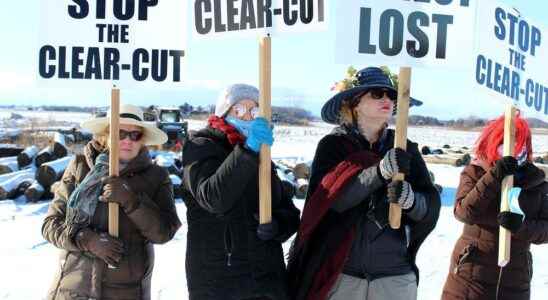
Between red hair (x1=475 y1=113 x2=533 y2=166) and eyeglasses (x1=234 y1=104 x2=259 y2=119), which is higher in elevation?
eyeglasses (x1=234 y1=104 x2=259 y2=119)

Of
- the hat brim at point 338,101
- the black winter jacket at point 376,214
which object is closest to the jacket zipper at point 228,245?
the black winter jacket at point 376,214

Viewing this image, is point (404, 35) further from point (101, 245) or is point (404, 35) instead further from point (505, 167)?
point (101, 245)

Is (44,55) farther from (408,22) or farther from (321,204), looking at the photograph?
(408,22)

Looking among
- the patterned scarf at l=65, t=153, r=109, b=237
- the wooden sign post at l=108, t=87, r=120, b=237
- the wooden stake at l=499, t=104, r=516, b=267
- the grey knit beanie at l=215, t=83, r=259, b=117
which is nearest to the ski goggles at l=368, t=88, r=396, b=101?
the grey knit beanie at l=215, t=83, r=259, b=117

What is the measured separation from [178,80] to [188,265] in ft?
3.46

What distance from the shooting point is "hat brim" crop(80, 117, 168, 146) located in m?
3.49

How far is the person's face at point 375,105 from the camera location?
10.5 feet

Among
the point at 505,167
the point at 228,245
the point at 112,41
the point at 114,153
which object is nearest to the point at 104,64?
the point at 112,41

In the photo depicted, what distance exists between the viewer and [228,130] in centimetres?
309

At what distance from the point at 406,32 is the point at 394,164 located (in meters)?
0.74

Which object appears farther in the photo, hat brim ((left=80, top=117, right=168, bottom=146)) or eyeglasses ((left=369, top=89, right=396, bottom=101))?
hat brim ((left=80, top=117, right=168, bottom=146))

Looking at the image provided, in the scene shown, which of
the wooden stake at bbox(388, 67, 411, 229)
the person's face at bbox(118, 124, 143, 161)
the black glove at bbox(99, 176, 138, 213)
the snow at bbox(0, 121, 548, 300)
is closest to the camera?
the wooden stake at bbox(388, 67, 411, 229)

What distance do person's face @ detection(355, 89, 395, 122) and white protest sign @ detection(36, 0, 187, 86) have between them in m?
1.05

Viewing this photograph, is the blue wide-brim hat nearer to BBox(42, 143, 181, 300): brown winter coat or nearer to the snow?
BBox(42, 143, 181, 300): brown winter coat
